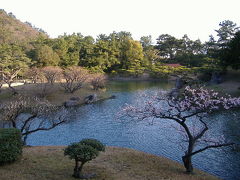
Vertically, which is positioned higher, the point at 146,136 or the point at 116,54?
the point at 116,54

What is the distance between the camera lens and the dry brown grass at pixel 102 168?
756 centimetres

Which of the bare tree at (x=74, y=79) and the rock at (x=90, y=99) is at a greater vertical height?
the bare tree at (x=74, y=79)

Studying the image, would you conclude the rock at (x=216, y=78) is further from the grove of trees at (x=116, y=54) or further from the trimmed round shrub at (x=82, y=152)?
the trimmed round shrub at (x=82, y=152)

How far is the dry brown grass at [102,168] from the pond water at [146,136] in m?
1.88

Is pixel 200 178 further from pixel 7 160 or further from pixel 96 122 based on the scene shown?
pixel 96 122

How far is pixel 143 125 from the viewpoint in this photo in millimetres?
17281

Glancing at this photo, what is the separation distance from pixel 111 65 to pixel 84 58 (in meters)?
6.63

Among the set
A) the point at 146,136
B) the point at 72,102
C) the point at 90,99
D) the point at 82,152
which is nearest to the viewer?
the point at 82,152

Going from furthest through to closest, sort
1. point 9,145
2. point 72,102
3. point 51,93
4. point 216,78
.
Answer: point 216,78 < point 51,93 < point 72,102 < point 9,145

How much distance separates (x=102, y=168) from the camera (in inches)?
342

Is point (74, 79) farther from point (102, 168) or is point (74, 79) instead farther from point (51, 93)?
point (102, 168)

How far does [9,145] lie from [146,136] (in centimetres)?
906

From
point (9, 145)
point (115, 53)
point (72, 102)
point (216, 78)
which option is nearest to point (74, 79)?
point (72, 102)

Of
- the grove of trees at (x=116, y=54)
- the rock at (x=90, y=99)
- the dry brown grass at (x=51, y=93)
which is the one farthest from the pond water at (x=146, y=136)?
the grove of trees at (x=116, y=54)
